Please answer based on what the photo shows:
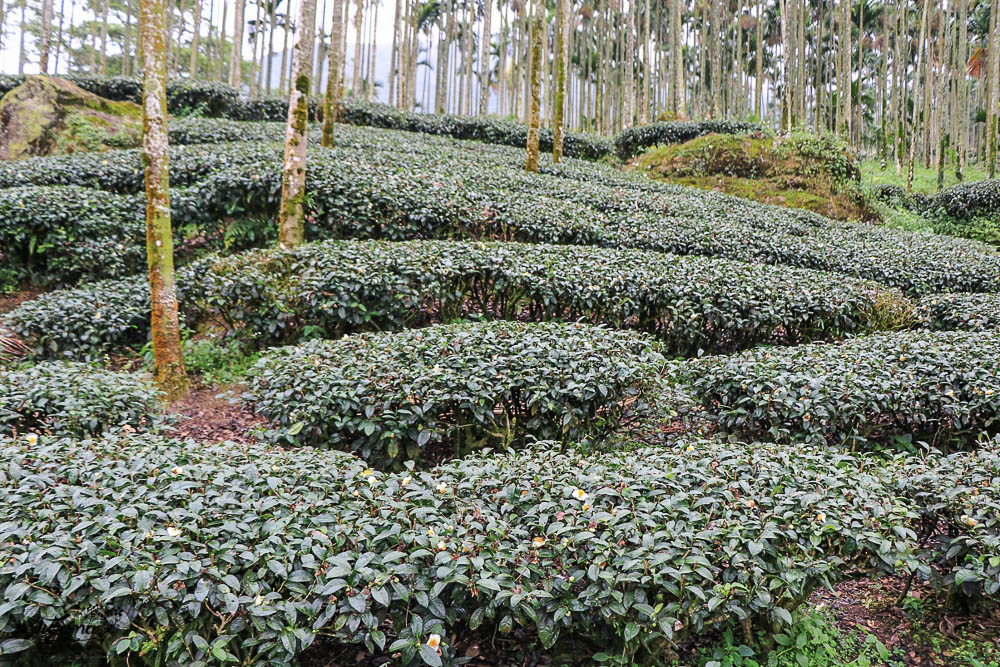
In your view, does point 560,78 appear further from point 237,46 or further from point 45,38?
point 45,38

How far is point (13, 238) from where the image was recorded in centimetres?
738

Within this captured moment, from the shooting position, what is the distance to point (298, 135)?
6.98m

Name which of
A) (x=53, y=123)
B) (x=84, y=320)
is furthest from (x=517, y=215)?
(x=53, y=123)

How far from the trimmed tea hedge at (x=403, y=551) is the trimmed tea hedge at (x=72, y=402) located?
43.4 inches

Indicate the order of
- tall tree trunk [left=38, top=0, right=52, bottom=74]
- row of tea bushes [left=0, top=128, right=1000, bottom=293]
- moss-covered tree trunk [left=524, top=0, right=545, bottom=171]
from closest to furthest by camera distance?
row of tea bushes [left=0, top=128, right=1000, bottom=293] → moss-covered tree trunk [left=524, top=0, right=545, bottom=171] → tall tree trunk [left=38, top=0, right=52, bottom=74]

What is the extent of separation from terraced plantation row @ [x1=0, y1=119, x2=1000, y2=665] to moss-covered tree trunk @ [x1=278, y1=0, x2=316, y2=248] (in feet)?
2.87

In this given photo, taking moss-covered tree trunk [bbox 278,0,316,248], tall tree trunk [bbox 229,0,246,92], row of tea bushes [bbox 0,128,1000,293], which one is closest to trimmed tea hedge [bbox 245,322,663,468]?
moss-covered tree trunk [bbox 278,0,316,248]

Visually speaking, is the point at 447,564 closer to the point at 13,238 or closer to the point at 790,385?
the point at 790,385

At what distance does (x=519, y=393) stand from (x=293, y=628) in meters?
2.36

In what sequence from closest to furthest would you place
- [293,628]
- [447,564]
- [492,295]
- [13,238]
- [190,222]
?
Answer: [293,628]
[447,564]
[492,295]
[13,238]
[190,222]

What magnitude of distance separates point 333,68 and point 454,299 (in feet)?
20.8

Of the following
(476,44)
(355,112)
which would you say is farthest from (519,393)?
(476,44)

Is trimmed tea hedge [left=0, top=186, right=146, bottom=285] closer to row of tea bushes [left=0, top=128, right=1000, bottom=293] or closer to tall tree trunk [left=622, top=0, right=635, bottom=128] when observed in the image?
row of tea bushes [left=0, top=128, right=1000, bottom=293]

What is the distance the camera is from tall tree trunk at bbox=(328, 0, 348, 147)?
33.0ft
